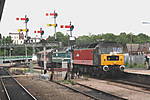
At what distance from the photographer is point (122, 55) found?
24141mm

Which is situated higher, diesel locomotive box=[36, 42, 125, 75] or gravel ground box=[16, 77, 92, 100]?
diesel locomotive box=[36, 42, 125, 75]

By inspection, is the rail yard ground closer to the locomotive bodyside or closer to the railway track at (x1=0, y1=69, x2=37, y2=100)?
the railway track at (x1=0, y1=69, x2=37, y2=100)

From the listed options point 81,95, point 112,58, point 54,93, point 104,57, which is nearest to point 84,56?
point 104,57

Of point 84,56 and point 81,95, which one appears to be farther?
point 84,56

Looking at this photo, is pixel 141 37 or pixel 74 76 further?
pixel 141 37

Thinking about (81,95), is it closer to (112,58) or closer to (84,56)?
(112,58)

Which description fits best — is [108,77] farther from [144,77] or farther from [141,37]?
[141,37]

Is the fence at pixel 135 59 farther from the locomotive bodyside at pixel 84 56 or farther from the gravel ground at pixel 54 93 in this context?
the gravel ground at pixel 54 93

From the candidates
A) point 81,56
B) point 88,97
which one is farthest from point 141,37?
point 88,97

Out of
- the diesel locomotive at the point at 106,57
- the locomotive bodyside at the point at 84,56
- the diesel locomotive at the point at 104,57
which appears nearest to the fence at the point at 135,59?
the locomotive bodyside at the point at 84,56

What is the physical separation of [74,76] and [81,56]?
2.61m

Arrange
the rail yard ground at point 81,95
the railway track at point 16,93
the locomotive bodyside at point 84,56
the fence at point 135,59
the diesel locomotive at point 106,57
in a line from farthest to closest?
1. the fence at point 135,59
2. the locomotive bodyside at point 84,56
3. the diesel locomotive at point 106,57
4. the railway track at point 16,93
5. the rail yard ground at point 81,95

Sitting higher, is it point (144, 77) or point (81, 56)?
point (81, 56)

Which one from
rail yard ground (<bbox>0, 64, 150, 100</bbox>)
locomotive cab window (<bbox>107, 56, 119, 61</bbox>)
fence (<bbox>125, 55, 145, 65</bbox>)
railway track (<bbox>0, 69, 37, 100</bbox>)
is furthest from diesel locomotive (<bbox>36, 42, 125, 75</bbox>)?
fence (<bbox>125, 55, 145, 65</bbox>)
